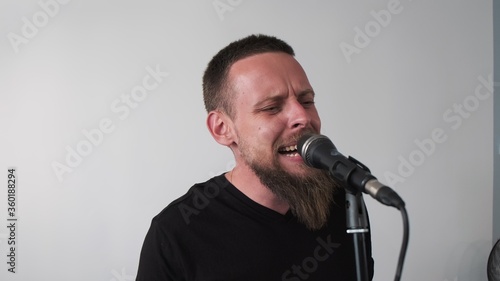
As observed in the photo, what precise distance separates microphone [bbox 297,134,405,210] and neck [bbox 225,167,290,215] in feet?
0.99

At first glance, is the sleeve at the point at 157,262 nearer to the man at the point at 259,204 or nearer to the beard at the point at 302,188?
the man at the point at 259,204

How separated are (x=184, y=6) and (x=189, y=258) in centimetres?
135

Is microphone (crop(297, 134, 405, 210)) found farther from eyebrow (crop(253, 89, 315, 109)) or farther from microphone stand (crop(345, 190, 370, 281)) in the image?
eyebrow (crop(253, 89, 315, 109))

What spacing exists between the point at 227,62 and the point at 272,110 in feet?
0.77

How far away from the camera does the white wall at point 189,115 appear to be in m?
1.92

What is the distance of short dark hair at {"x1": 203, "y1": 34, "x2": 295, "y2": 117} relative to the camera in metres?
1.15

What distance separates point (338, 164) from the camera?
700mm

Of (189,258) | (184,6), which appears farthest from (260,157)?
(184,6)

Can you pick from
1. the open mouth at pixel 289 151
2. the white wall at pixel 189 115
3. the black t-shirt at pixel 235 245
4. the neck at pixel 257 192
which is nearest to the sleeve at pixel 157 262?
the black t-shirt at pixel 235 245

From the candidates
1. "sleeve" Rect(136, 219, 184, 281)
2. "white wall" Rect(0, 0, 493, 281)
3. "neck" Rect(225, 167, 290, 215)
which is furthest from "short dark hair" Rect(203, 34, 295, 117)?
"white wall" Rect(0, 0, 493, 281)

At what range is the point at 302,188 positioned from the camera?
1058mm

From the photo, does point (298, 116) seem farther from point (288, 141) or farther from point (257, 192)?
point (257, 192)

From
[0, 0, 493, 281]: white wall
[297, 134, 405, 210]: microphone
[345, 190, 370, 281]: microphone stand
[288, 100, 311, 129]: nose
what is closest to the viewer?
[297, 134, 405, 210]: microphone

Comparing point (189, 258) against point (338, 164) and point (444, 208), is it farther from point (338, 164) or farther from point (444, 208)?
point (444, 208)
